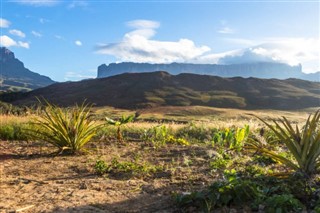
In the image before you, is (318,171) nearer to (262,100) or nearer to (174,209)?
(174,209)

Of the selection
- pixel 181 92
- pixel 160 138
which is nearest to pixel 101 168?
pixel 160 138

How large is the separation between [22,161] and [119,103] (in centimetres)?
9174

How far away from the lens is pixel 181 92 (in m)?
114

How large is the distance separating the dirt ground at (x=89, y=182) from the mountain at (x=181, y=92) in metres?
83.5

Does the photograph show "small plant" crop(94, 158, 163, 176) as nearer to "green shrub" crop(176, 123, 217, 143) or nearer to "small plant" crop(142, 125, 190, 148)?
"small plant" crop(142, 125, 190, 148)

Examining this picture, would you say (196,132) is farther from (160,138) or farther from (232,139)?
(232,139)

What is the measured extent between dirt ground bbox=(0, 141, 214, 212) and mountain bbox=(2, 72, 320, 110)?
274ft

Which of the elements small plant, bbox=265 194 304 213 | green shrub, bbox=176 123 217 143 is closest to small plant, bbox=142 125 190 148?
green shrub, bbox=176 123 217 143

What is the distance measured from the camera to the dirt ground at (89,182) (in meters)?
4.35

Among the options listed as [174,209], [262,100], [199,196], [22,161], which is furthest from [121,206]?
[262,100]

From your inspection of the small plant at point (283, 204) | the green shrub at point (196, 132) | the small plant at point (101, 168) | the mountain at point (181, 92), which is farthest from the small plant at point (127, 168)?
the mountain at point (181, 92)

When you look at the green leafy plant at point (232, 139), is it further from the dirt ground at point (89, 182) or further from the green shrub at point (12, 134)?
A: the green shrub at point (12, 134)

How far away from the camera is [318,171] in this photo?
193 inches

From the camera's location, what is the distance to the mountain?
100875 millimetres
